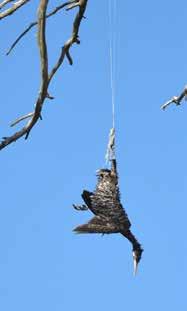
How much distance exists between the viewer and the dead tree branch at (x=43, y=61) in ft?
10.8

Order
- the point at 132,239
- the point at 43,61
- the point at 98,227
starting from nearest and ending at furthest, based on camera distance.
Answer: the point at 43,61 → the point at 98,227 → the point at 132,239

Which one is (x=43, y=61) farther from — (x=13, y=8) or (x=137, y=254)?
(x=137, y=254)

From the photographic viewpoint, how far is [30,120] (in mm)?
3424

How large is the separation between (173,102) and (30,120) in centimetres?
142

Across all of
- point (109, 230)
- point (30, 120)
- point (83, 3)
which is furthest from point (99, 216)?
point (83, 3)

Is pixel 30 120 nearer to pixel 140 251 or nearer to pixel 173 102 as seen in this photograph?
pixel 140 251

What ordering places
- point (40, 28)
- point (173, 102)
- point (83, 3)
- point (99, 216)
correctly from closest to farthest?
point (40, 28), point (83, 3), point (99, 216), point (173, 102)

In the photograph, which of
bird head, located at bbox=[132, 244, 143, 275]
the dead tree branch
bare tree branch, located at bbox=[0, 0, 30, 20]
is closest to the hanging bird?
bird head, located at bbox=[132, 244, 143, 275]

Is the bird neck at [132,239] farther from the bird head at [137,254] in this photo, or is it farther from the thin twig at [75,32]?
the thin twig at [75,32]

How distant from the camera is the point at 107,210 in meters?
3.83

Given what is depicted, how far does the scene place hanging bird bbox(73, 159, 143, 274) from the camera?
371cm

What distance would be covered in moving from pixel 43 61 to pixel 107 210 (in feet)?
2.59

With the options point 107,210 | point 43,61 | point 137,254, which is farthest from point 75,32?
point 137,254

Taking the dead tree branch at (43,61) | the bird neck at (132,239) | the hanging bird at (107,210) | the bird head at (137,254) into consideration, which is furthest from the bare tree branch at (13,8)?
the bird head at (137,254)
